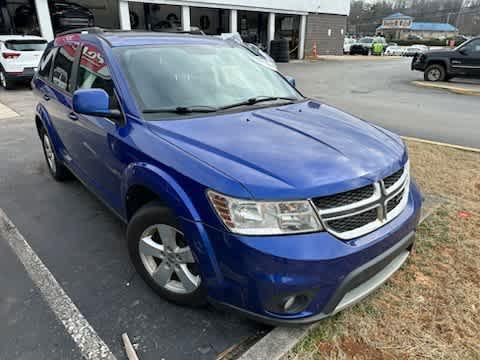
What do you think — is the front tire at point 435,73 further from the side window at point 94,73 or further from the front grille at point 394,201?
the side window at point 94,73

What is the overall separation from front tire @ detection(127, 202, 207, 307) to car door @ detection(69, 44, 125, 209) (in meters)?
0.48

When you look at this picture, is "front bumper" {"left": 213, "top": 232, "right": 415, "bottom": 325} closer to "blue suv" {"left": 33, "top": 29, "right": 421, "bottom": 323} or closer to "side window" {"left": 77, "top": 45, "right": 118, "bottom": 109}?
"blue suv" {"left": 33, "top": 29, "right": 421, "bottom": 323}

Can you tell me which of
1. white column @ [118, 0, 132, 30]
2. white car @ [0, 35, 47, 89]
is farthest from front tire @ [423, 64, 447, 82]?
white column @ [118, 0, 132, 30]

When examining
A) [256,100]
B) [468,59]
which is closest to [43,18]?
[256,100]

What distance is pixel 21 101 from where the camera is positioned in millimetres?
10438

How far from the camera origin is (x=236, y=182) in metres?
1.81

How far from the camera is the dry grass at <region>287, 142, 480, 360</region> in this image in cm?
208

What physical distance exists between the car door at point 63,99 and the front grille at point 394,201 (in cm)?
289

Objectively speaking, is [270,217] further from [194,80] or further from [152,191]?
[194,80]

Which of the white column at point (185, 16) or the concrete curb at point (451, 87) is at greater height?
the white column at point (185, 16)

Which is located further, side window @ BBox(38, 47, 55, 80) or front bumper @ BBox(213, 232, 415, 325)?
side window @ BBox(38, 47, 55, 80)

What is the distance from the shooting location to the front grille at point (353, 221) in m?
1.87

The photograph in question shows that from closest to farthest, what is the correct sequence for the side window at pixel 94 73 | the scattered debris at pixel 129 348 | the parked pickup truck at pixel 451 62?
1. the scattered debris at pixel 129 348
2. the side window at pixel 94 73
3. the parked pickup truck at pixel 451 62

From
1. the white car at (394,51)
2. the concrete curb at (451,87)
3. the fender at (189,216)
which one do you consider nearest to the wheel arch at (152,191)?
the fender at (189,216)
